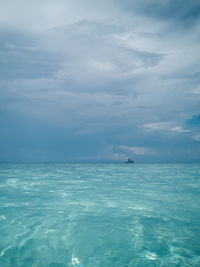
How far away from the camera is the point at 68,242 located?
18.4 ft

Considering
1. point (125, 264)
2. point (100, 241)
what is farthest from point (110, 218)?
point (125, 264)

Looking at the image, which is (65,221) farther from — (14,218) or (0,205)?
(0,205)

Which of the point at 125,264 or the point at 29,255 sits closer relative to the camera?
the point at 125,264

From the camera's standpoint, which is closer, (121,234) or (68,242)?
(68,242)

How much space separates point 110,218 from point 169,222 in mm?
2306

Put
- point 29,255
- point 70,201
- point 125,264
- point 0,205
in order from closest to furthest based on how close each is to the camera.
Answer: point 125,264, point 29,255, point 0,205, point 70,201

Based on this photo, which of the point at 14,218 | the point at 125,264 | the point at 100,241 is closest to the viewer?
the point at 125,264

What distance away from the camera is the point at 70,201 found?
10.9 meters

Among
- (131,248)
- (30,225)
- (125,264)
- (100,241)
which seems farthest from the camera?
(30,225)

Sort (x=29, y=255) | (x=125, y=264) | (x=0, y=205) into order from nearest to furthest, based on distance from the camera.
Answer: (x=125, y=264)
(x=29, y=255)
(x=0, y=205)

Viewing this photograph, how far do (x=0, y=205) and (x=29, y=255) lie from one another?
6.13 m

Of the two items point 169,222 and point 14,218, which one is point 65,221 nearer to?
point 14,218

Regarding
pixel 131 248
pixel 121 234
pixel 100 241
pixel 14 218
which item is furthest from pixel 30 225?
pixel 131 248

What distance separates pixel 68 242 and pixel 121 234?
5.71ft
